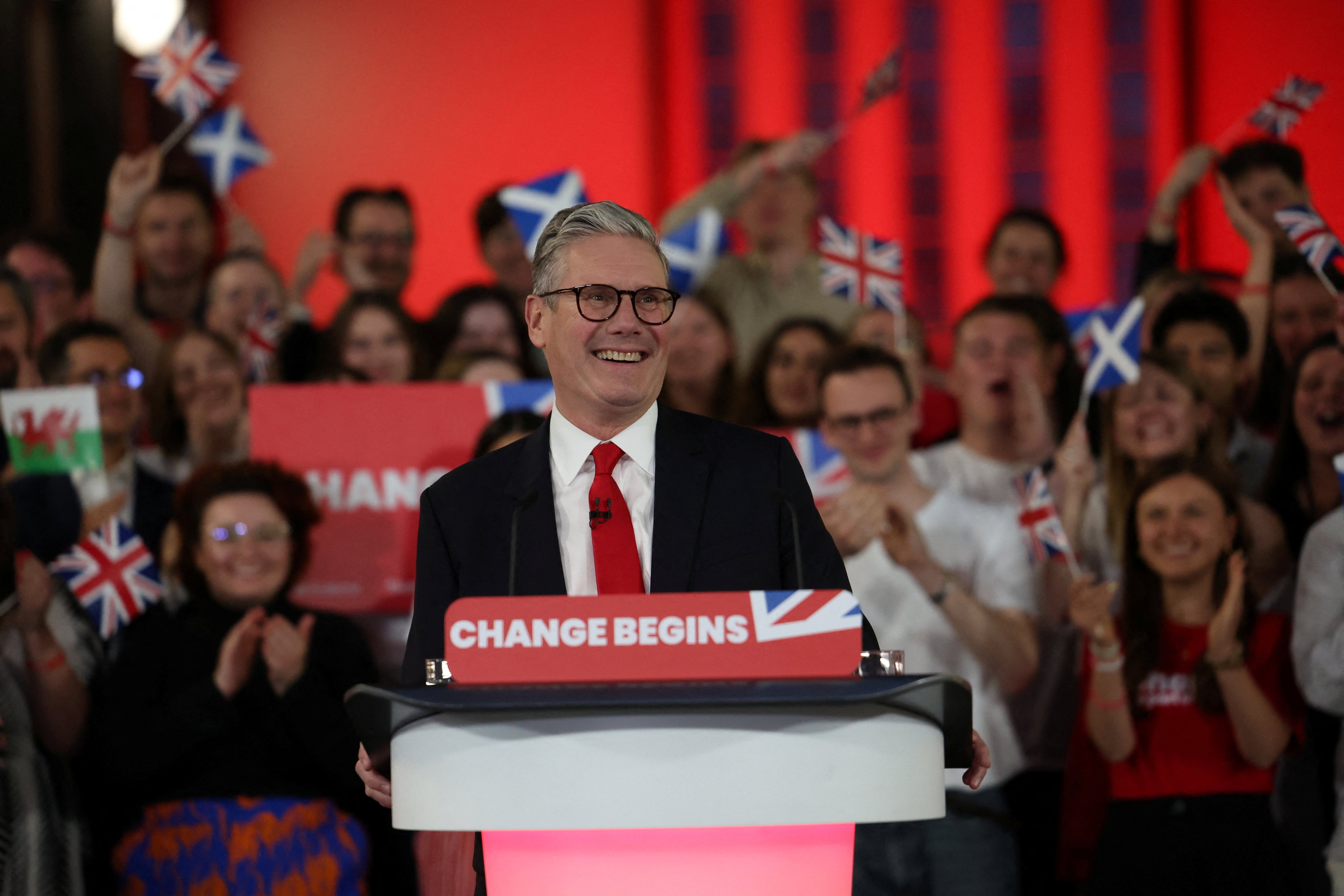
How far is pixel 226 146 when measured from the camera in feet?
14.8

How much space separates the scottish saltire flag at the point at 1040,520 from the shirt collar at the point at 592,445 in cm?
187

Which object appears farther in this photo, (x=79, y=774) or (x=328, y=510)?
(x=328, y=510)

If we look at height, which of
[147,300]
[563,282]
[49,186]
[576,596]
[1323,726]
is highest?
[49,186]

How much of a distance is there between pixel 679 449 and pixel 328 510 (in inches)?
82.9

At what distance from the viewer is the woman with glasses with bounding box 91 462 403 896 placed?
302cm

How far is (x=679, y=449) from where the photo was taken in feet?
5.54

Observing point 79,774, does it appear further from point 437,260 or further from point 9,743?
point 437,260

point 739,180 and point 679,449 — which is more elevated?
point 739,180

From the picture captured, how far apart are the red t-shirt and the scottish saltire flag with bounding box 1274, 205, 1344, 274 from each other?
2.91 feet

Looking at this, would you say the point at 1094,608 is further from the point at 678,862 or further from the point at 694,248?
the point at 678,862

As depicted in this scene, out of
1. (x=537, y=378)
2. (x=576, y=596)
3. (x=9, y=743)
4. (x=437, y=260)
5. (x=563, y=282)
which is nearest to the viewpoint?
(x=576, y=596)

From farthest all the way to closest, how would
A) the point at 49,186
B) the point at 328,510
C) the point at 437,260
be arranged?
the point at 437,260 → the point at 49,186 → the point at 328,510

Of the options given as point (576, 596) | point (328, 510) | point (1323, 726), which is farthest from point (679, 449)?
point (1323, 726)

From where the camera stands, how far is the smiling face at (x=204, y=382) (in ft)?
12.9
